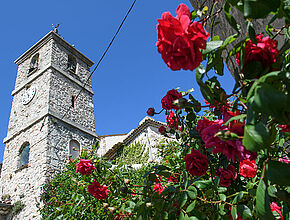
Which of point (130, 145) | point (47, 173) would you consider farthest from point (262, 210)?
point (130, 145)

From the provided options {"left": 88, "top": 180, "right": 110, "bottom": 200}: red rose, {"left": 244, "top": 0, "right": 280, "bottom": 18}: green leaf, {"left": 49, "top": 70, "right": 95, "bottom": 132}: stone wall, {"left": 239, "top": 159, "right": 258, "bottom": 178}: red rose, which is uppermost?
{"left": 49, "top": 70, "right": 95, "bottom": 132}: stone wall

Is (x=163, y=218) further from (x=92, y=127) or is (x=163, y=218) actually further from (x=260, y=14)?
(x=92, y=127)

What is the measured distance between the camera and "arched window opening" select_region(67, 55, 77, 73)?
11883 mm

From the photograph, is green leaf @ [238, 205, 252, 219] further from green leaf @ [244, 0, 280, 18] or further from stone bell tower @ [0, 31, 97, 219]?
stone bell tower @ [0, 31, 97, 219]

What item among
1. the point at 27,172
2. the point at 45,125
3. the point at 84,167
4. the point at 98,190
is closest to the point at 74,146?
the point at 45,125

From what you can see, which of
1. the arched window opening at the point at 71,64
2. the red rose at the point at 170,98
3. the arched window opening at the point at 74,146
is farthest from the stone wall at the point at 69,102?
the red rose at the point at 170,98

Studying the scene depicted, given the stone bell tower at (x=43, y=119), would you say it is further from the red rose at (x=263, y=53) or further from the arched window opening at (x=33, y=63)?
the red rose at (x=263, y=53)

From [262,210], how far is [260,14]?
17.5 inches

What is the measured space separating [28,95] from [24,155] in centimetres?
276

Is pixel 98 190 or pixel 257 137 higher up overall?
pixel 98 190

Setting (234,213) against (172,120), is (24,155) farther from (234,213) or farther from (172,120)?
(234,213)

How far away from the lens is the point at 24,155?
9.61m

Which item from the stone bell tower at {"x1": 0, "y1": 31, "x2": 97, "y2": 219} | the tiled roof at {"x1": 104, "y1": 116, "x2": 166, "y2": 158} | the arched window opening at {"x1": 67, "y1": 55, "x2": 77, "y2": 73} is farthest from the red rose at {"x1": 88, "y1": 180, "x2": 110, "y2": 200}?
the arched window opening at {"x1": 67, "y1": 55, "x2": 77, "y2": 73}

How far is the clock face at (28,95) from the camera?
1065 centimetres
